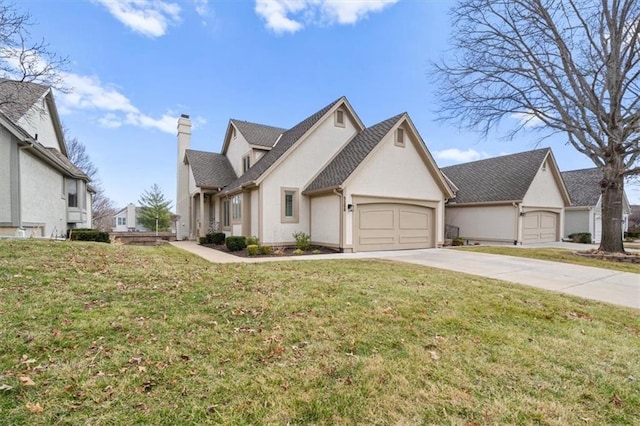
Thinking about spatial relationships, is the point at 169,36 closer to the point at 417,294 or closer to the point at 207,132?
the point at 207,132

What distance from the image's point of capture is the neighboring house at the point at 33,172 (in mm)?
12117

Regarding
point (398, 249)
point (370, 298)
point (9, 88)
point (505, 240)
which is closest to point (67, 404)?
point (370, 298)

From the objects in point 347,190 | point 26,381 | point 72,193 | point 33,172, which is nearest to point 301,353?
point 26,381

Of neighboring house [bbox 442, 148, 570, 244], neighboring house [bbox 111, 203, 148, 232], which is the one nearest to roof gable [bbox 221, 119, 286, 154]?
neighboring house [bbox 442, 148, 570, 244]

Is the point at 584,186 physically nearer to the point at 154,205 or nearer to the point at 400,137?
the point at 400,137

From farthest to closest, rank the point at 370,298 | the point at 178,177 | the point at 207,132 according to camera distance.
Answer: the point at 207,132 < the point at 178,177 < the point at 370,298

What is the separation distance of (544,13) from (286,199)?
14410 mm

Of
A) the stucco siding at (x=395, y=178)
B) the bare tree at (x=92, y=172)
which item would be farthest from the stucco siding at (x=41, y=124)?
the stucco siding at (x=395, y=178)

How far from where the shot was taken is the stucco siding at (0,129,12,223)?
12008 millimetres

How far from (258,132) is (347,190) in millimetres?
9505

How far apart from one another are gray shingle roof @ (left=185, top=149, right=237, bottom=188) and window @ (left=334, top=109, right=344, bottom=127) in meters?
8.19

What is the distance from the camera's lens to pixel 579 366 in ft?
11.9

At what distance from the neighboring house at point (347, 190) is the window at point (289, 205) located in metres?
0.05

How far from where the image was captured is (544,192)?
2128cm
